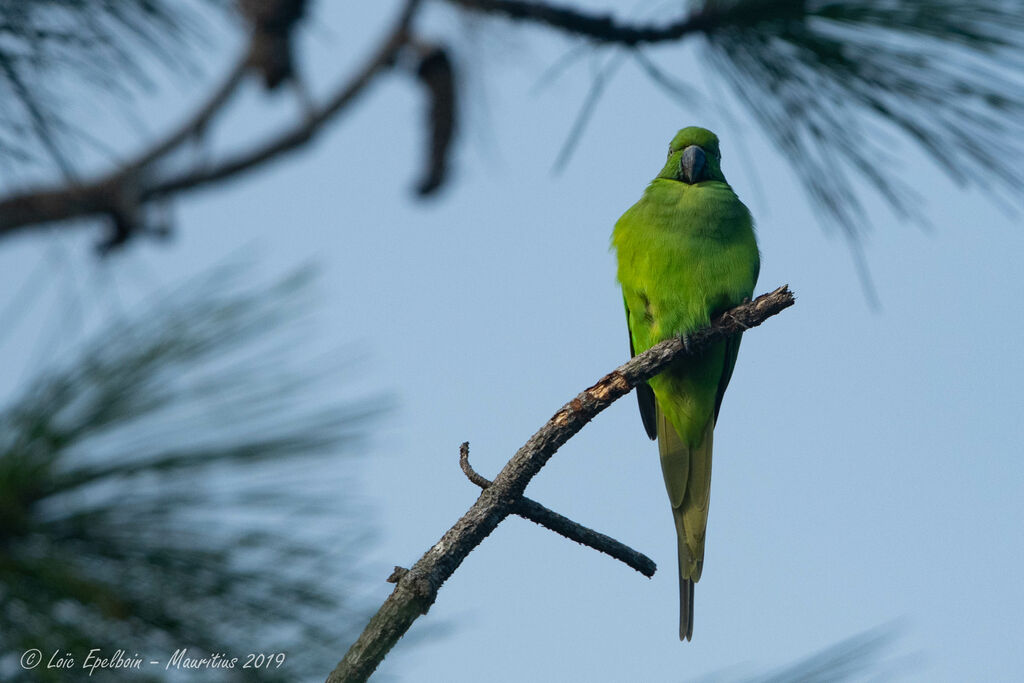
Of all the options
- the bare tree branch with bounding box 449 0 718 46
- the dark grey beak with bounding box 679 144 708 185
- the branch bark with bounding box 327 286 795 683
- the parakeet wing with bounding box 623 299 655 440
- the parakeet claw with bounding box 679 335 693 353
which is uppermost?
the dark grey beak with bounding box 679 144 708 185

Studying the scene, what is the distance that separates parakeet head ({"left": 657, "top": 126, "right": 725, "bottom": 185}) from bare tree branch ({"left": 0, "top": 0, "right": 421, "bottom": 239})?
1028 mm

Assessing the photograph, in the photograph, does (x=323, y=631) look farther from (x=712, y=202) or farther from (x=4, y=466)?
(x=712, y=202)

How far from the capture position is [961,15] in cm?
246

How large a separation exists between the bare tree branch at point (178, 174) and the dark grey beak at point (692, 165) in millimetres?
1029

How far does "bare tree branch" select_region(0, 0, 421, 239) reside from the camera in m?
2.31

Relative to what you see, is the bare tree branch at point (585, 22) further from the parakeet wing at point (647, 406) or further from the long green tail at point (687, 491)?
the long green tail at point (687, 491)

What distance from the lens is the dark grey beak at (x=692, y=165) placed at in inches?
139

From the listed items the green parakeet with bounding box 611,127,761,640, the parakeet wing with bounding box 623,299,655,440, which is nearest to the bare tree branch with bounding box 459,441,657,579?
the green parakeet with bounding box 611,127,761,640

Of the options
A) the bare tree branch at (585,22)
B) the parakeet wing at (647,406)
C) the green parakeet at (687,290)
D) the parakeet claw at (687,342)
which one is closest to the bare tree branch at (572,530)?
the parakeet claw at (687,342)

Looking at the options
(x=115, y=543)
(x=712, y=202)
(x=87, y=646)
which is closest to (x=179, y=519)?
(x=115, y=543)

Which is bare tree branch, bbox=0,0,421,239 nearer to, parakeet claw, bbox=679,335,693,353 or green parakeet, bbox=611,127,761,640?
green parakeet, bbox=611,127,761,640

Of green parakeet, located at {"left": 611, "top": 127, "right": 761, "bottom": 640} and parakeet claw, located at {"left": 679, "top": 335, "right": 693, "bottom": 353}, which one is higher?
green parakeet, located at {"left": 611, "top": 127, "right": 761, "bottom": 640}

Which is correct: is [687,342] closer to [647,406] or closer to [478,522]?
[478,522]

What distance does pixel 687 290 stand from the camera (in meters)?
3.20
